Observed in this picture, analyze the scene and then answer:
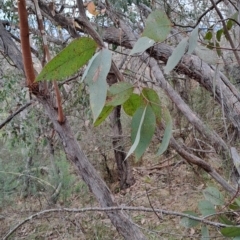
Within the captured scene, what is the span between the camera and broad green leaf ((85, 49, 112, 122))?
300 mm

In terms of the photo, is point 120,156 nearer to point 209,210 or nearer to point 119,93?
point 209,210

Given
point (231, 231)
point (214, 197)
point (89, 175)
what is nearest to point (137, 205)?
point (89, 175)

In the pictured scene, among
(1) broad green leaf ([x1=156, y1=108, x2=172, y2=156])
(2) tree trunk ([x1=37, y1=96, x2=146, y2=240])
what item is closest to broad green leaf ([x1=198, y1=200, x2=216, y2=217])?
(1) broad green leaf ([x1=156, y1=108, x2=172, y2=156])

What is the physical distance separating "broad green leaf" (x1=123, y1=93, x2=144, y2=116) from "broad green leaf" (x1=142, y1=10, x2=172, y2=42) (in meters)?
0.08

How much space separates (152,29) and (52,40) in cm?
225

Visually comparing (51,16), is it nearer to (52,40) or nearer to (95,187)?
(52,40)

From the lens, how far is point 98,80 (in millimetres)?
313

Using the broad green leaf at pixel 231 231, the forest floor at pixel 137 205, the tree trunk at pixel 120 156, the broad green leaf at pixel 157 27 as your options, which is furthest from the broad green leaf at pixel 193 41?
the tree trunk at pixel 120 156

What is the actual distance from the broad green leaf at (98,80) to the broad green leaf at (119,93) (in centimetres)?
8

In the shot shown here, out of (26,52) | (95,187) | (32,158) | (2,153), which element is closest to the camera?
(26,52)

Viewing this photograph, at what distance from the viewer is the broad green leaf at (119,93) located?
0.39 meters

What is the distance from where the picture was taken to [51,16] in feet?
6.62

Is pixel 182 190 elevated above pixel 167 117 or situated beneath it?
situated beneath

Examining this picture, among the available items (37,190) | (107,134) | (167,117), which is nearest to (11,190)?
(37,190)
